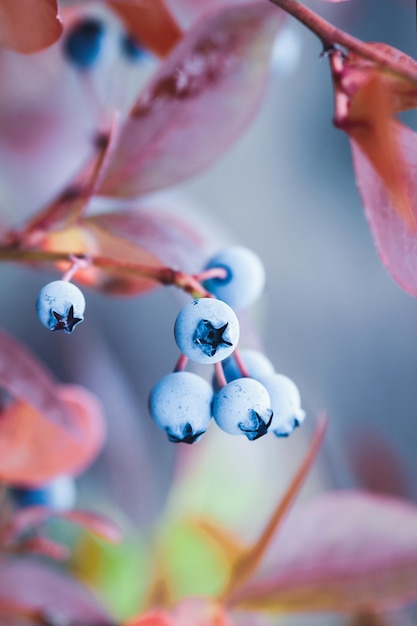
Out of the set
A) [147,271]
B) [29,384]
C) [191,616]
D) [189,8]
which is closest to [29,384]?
[29,384]

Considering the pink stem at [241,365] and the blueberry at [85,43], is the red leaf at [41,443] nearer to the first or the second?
the pink stem at [241,365]

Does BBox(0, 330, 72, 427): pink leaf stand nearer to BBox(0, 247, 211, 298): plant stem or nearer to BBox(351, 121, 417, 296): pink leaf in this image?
BBox(0, 247, 211, 298): plant stem

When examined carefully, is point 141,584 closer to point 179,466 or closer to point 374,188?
point 179,466

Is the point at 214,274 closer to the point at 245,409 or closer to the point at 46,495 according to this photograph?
the point at 245,409

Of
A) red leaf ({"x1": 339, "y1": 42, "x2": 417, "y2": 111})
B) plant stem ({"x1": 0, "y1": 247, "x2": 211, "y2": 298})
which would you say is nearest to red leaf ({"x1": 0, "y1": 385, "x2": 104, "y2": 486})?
plant stem ({"x1": 0, "y1": 247, "x2": 211, "y2": 298})

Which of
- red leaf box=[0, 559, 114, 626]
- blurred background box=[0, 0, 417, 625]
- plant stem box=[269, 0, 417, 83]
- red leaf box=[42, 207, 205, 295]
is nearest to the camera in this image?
plant stem box=[269, 0, 417, 83]

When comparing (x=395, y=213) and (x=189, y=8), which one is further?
(x=189, y=8)

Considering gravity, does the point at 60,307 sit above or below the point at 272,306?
below
